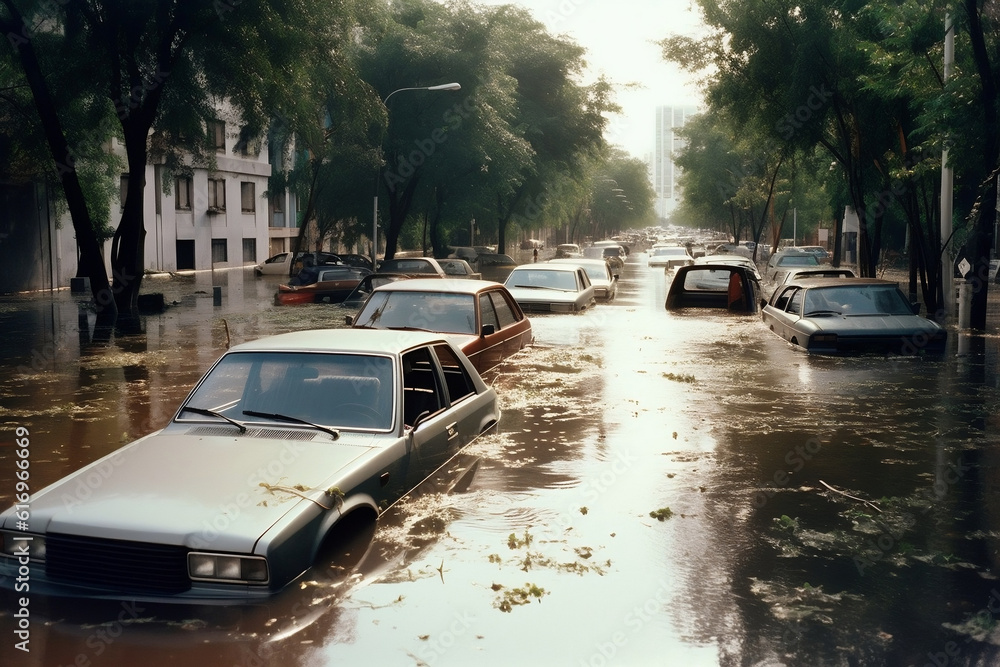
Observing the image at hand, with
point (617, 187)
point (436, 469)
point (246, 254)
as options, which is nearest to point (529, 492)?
point (436, 469)

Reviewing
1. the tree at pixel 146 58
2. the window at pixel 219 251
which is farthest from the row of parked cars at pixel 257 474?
the window at pixel 219 251

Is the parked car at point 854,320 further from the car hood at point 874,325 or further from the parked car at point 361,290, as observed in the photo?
the parked car at point 361,290

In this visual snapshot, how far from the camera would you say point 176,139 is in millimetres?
28375

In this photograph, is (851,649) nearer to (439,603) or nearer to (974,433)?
(439,603)

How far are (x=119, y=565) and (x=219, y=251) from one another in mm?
51039

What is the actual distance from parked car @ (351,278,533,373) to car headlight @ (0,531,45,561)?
23.1 ft

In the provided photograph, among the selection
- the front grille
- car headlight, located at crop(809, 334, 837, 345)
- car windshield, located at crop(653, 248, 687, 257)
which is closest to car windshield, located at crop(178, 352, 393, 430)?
the front grille

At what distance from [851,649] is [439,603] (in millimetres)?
1957

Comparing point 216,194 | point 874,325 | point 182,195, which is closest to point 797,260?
point 874,325

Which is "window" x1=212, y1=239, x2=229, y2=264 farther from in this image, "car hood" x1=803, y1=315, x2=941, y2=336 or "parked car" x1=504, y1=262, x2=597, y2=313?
"car hood" x1=803, y1=315, x2=941, y2=336

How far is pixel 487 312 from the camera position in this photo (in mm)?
12891

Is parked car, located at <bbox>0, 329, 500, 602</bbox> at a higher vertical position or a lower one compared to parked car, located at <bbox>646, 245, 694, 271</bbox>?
lower

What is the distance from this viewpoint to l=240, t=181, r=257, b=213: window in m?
55.6

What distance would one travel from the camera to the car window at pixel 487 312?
41.6 ft
